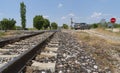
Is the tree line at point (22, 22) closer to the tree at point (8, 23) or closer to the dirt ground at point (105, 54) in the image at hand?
the tree at point (8, 23)

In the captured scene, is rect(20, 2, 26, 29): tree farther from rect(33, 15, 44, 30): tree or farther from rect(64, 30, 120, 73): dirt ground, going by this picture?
rect(64, 30, 120, 73): dirt ground

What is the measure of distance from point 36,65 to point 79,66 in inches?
52.0

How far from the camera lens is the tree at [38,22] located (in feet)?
375

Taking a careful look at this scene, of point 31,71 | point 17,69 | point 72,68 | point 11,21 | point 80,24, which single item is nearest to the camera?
point 17,69

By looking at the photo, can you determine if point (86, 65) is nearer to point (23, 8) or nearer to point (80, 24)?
point (80, 24)

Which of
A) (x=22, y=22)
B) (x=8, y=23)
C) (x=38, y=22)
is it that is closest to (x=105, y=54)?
(x=22, y=22)

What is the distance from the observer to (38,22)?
114 m

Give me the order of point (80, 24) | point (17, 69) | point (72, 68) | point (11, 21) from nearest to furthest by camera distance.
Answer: point (17, 69) < point (72, 68) < point (80, 24) < point (11, 21)

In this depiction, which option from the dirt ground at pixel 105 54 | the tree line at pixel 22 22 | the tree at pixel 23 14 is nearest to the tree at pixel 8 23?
the tree line at pixel 22 22

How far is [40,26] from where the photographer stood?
115 meters

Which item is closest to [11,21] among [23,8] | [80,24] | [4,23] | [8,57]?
[4,23]

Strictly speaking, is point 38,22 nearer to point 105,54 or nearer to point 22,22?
point 22,22

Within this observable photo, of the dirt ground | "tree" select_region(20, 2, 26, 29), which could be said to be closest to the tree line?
"tree" select_region(20, 2, 26, 29)

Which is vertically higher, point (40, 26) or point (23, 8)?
point (23, 8)
